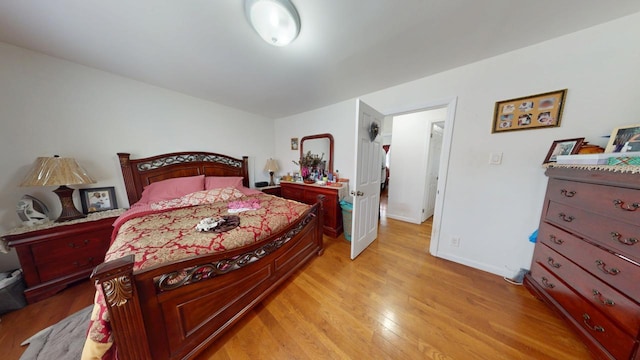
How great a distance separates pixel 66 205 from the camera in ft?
5.42

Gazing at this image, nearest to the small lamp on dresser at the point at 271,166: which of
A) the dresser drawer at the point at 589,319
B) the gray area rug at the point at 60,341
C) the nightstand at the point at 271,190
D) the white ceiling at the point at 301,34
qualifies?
the nightstand at the point at 271,190

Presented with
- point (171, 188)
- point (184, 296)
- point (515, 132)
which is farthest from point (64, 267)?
point (515, 132)

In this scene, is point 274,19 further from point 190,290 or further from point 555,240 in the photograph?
point 555,240

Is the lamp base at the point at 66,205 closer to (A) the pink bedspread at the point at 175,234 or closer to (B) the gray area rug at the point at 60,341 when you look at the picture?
(A) the pink bedspread at the point at 175,234

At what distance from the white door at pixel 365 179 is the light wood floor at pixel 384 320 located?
0.44m

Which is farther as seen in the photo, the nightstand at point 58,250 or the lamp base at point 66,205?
the lamp base at point 66,205

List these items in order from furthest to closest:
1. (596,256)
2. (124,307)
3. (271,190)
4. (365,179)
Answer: (271,190) < (365,179) < (596,256) < (124,307)

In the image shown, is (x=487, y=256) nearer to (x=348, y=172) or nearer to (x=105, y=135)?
(x=348, y=172)

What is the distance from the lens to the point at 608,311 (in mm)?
965

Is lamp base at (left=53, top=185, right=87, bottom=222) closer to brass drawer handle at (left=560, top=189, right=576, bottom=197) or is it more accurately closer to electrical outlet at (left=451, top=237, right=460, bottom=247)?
electrical outlet at (left=451, top=237, right=460, bottom=247)

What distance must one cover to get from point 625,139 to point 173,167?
4.48 m

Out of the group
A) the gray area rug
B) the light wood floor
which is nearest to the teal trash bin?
the light wood floor

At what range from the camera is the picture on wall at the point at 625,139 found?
3.33 ft

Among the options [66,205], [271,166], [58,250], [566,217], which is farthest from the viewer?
[271,166]
